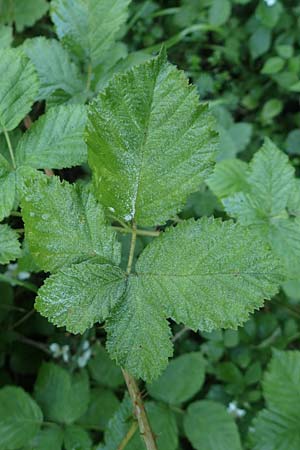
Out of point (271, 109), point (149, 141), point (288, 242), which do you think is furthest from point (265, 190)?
point (271, 109)

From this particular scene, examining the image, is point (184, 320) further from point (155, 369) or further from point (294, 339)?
point (294, 339)

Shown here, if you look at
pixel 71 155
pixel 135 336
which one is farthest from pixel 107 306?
pixel 71 155

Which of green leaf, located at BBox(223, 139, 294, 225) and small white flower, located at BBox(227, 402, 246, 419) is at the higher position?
green leaf, located at BBox(223, 139, 294, 225)

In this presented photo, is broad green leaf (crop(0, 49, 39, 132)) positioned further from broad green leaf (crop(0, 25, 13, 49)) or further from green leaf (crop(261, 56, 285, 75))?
green leaf (crop(261, 56, 285, 75))

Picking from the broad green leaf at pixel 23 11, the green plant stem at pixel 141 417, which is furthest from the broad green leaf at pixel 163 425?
the broad green leaf at pixel 23 11

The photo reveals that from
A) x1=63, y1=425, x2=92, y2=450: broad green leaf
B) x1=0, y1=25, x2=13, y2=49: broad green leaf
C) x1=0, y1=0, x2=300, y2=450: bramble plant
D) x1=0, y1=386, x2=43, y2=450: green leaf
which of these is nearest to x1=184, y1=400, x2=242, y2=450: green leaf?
x1=0, y1=0, x2=300, y2=450: bramble plant

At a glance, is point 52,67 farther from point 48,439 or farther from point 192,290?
point 48,439
